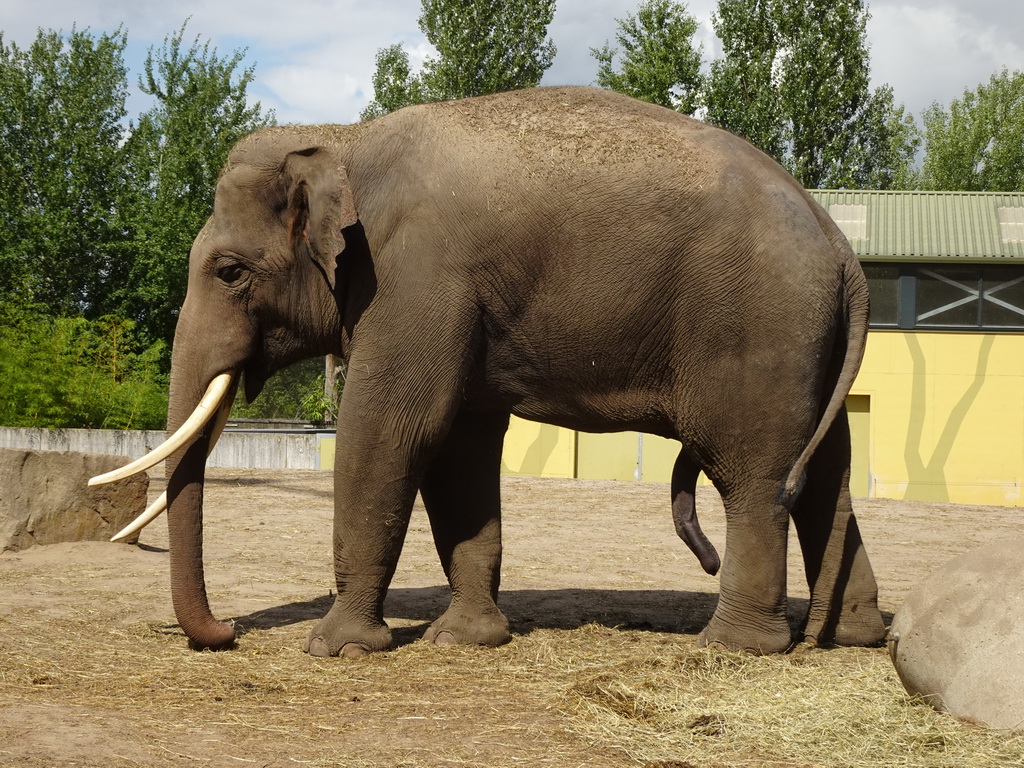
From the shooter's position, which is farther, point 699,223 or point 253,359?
point 253,359

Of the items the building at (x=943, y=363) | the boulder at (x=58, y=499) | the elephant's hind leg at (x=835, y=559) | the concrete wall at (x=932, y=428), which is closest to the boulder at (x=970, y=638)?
the elephant's hind leg at (x=835, y=559)

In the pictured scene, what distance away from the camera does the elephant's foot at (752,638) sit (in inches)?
245

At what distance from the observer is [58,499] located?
962cm

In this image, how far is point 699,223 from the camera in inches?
241

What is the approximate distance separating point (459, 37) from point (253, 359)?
3640cm

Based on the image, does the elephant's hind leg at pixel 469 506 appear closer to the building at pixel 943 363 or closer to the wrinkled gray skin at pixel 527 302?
the wrinkled gray skin at pixel 527 302

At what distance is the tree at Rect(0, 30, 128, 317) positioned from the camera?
131ft

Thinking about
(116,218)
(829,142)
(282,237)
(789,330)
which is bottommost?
(789,330)

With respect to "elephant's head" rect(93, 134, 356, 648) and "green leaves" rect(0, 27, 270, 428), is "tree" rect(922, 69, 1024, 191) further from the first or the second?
"elephant's head" rect(93, 134, 356, 648)

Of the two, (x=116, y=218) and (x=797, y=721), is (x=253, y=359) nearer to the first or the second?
(x=797, y=721)

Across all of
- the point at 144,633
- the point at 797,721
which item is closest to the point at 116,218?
the point at 144,633

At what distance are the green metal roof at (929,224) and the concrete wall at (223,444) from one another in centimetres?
1132

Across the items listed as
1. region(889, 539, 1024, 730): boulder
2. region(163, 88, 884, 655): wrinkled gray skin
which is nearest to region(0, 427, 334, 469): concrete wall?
region(163, 88, 884, 655): wrinkled gray skin

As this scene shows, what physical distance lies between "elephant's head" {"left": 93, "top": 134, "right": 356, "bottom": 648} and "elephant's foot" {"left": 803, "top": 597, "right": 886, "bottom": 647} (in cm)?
299
